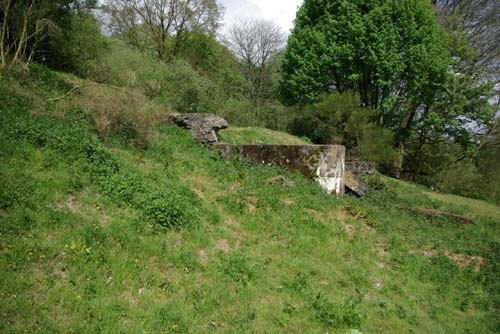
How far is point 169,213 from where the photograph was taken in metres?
5.97

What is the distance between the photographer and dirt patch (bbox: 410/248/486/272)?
289 inches

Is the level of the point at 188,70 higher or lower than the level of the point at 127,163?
higher

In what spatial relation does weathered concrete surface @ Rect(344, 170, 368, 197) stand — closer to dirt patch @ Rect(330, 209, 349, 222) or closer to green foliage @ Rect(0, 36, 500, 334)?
green foliage @ Rect(0, 36, 500, 334)

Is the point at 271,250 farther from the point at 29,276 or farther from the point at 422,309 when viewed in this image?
the point at 29,276

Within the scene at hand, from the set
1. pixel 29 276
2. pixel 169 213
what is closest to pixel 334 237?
pixel 169 213

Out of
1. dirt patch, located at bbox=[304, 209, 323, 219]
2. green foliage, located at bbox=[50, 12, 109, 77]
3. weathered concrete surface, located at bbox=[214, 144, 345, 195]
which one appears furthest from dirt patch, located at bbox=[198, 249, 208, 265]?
green foliage, located at bbox=[50, 12, 109, 77]

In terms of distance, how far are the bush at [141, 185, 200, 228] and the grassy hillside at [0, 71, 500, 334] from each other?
2 centimetres

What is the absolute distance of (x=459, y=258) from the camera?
25.0 feet

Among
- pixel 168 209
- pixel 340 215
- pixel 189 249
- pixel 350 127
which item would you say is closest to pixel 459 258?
pixel 340 215

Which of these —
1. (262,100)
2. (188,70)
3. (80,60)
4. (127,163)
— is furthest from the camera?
(262,100)

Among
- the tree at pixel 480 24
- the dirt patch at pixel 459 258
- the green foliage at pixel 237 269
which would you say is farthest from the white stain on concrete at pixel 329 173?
the tree at pixel 480 24

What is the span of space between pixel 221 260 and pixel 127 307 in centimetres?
173

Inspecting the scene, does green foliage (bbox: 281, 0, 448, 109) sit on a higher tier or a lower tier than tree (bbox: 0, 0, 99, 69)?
higher

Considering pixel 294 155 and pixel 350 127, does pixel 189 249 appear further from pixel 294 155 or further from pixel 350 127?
pixel 350 127
